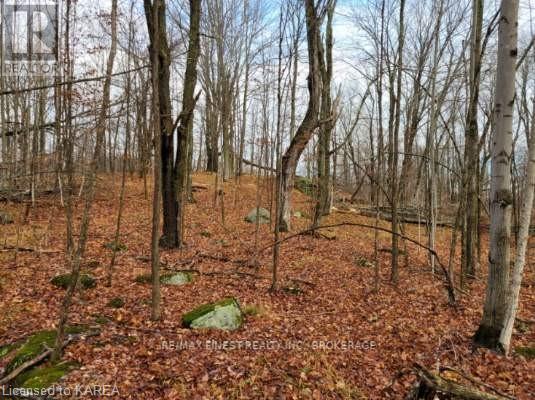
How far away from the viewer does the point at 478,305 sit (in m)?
6.15

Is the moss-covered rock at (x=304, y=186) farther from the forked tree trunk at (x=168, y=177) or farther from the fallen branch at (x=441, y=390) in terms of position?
the fallen branch at (x=441, y=390)

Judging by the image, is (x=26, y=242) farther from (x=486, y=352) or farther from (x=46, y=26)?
(x=486, y=352)

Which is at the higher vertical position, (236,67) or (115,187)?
(236,67)

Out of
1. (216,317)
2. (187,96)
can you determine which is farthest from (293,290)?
(187,96)

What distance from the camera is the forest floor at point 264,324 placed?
3.54m

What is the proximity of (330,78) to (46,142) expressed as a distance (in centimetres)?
1723

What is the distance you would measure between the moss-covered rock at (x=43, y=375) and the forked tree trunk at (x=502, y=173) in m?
4.92

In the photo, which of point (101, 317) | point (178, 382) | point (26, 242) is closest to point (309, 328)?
→ point (178, 382)

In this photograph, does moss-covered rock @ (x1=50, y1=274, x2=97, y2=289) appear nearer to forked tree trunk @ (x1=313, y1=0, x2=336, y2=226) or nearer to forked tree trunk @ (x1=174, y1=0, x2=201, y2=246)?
forked tree trunk @ (x1=174, y1=0, x2=201, y2=246)

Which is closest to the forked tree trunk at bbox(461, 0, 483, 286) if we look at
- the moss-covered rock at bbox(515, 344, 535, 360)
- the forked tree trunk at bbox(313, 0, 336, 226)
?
the moss-covered rock at bbox(515, 344, 535, 360)

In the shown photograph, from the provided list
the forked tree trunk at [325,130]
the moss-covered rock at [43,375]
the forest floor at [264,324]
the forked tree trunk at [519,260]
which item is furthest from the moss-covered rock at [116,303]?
the forked tree trunk at [325,130]

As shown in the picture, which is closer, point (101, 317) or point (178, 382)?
point (178, 382)

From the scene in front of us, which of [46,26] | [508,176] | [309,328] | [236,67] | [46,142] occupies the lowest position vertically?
[309,328]

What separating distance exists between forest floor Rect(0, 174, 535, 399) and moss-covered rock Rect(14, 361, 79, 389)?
124 mm
